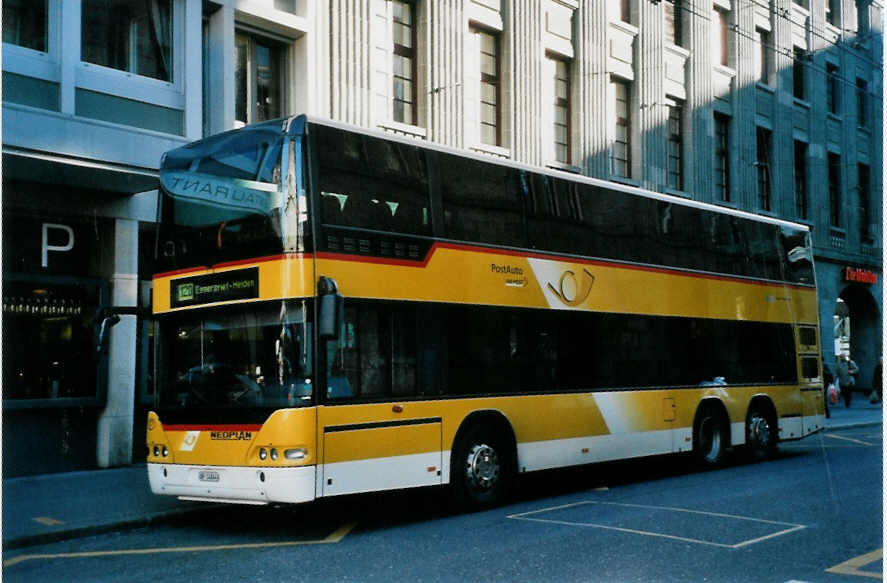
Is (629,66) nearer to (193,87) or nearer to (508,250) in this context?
(193,87)

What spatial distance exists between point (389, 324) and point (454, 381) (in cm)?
112

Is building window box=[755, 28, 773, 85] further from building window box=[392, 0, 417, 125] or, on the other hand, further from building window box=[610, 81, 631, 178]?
building window box=[392, 0, 417, 125]

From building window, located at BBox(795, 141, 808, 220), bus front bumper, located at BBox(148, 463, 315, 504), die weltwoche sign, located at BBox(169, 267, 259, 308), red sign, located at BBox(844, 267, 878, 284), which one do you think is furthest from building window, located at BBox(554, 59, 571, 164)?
red sign, located at BBox(844, 267, 878, 284)

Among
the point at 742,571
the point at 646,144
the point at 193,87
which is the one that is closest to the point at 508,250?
the point at 742,571

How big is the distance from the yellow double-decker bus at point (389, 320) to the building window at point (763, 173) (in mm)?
19190

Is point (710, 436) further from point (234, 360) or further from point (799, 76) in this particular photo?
point (799, 76)

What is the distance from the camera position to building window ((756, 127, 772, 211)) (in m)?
31.9

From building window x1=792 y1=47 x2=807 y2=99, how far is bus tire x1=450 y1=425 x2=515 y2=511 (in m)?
26.6

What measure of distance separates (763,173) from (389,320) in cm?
2465

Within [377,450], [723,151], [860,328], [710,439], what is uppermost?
[723,151]

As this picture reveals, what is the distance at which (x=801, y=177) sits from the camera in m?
34.3

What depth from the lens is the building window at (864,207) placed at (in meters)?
36.9

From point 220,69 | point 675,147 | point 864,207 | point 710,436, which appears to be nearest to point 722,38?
point 675,147

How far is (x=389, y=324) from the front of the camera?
1012cm
